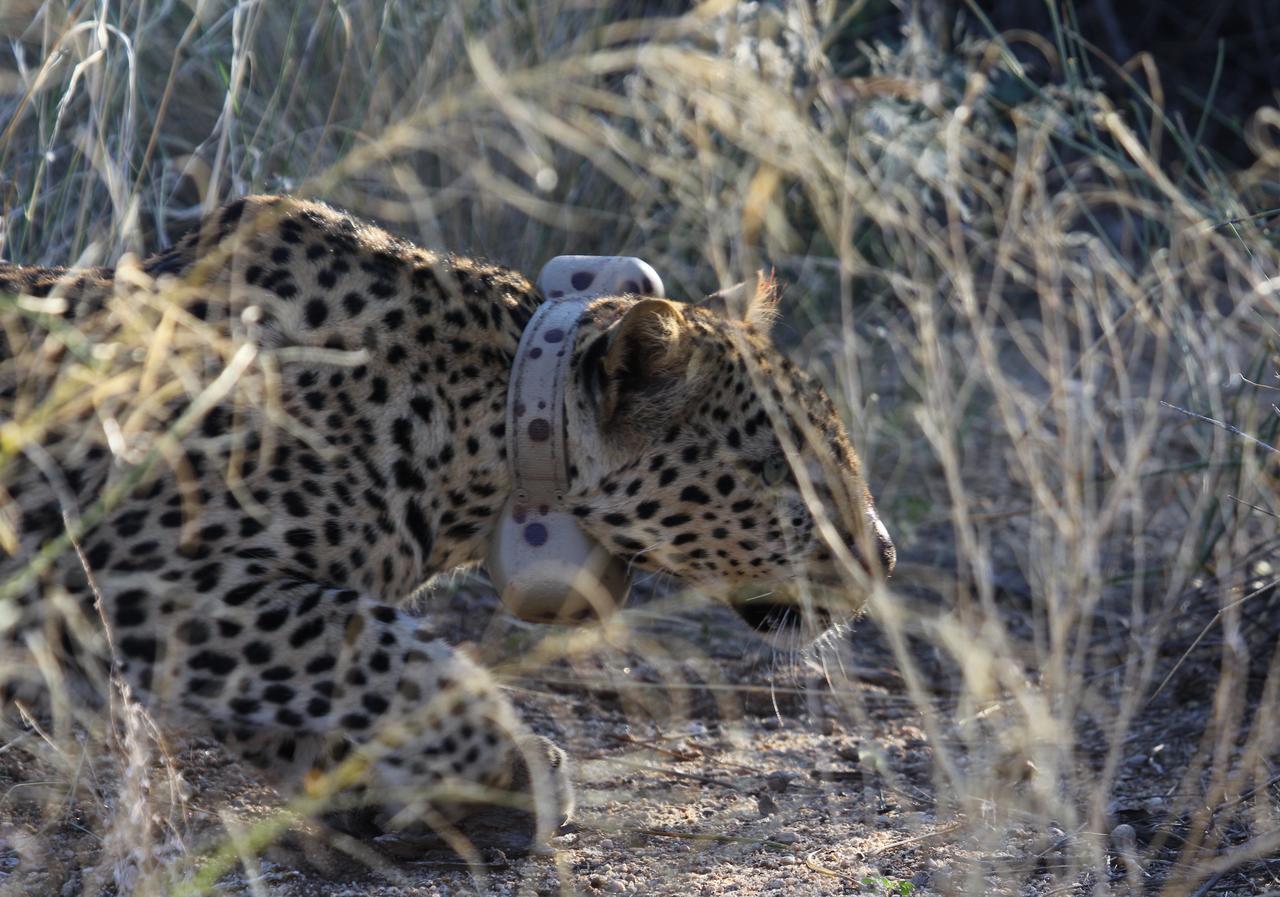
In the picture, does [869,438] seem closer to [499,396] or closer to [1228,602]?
[1228,602]

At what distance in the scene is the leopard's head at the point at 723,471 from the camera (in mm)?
3291

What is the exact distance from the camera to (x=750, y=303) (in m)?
3.76

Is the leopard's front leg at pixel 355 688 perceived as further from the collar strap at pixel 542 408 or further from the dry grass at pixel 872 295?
the collar strap at pixel 542 408

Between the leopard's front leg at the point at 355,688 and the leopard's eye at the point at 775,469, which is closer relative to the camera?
the leopard's front leg at the point at 355,688

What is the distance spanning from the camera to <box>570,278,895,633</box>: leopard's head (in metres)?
3.29

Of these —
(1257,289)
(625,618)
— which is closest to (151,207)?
(625,618)

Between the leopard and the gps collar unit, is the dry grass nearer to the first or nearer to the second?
the leopard

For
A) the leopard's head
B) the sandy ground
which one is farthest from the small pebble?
the leopard's head

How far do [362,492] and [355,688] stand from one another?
1.26ft

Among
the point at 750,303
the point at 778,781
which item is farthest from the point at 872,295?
the point at 778,781

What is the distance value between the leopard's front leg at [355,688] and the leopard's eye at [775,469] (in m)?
0.81

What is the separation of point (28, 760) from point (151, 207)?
150 centimetres

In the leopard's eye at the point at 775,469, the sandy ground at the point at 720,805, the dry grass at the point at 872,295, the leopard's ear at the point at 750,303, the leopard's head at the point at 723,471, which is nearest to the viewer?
the sandy ground at the point at 720,805

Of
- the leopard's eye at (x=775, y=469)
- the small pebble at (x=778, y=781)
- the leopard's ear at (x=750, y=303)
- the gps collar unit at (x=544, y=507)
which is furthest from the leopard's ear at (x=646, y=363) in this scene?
the small pebble at (x=778, y=781)
